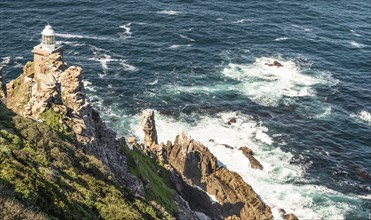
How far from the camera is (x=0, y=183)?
2128 centimetres

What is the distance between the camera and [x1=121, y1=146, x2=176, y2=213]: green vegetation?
45000mm

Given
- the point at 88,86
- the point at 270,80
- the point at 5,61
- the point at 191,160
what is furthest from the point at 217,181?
the point at 5,61

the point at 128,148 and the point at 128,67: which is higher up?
the point at 128,148

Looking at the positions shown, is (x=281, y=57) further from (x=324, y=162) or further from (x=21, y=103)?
(x=21, y=103)

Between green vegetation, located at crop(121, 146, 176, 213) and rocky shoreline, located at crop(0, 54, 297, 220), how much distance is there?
0.59 m

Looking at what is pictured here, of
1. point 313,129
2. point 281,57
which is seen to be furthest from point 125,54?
point 313,129

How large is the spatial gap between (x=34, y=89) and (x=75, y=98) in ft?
13.7

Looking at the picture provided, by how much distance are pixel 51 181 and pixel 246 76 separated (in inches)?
3665

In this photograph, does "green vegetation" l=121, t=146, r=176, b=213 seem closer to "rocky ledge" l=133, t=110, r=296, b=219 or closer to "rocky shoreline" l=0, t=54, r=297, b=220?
"rocky shoreline" l=0, t=54, r=297, b=220

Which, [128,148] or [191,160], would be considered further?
[191,160]

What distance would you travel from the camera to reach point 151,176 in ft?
172

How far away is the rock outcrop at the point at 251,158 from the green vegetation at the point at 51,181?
45015 mm

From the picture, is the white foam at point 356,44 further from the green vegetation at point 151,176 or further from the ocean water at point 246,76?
the green vegetation at point 151,176

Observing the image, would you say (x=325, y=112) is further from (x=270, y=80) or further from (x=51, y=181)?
(x=51, y=181)
